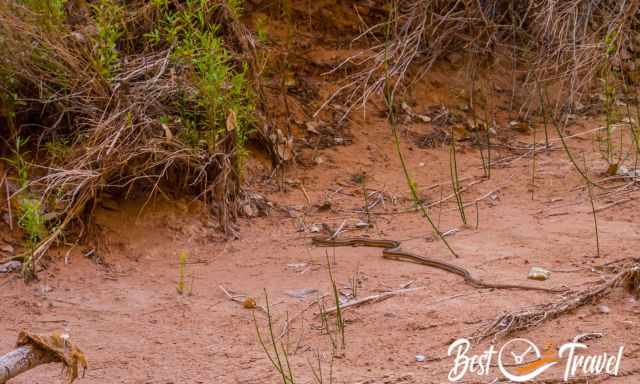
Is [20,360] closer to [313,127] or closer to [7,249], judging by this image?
[7,249]

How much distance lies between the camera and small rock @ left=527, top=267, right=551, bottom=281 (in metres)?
3.55

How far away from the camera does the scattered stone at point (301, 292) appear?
3776 mm

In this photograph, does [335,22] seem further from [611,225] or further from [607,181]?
[611,225]

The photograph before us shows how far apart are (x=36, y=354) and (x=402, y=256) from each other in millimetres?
2111

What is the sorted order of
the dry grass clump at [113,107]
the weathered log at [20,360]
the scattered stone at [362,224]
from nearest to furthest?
the weathered log at [20,360] → the dry grass clump at [113,107] → the scattered stone at [362,224]

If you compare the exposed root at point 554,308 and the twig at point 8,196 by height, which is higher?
the exposed root at point 554,308

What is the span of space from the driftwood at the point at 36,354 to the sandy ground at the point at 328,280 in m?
0.38

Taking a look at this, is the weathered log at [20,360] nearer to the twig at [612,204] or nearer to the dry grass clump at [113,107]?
the dry grass clump at [113,107]

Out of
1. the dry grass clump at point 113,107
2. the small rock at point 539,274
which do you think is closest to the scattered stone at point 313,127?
the dry grass clump at point 113,107

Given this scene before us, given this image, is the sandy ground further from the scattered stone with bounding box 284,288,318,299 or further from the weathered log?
the weathered log

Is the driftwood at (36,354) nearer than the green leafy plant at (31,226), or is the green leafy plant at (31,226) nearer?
the driftwood at (36,354)

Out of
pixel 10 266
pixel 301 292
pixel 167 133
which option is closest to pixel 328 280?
pixel 301 292

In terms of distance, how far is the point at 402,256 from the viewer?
13.6ft

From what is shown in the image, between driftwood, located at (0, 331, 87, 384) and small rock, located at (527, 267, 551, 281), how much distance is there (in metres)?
1.99
